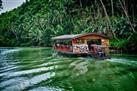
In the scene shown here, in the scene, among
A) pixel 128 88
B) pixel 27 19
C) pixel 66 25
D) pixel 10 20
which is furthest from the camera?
pixel 10 20

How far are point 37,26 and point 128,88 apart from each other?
260ft

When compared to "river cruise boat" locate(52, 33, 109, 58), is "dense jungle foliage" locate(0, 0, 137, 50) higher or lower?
higher

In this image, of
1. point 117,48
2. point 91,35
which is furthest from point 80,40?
point 117,48

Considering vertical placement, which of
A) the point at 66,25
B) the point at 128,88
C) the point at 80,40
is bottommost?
the point at 128,88

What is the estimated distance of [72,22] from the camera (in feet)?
246

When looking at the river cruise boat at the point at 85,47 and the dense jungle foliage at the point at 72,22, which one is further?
the dense jungle foliage at the point at 72,22

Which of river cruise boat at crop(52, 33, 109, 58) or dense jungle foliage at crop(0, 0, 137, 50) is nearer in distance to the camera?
river cruise boat at crop(52, 33, 109, 58)

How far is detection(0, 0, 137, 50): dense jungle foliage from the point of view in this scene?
1871 inches

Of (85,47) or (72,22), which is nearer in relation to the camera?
(85,47)

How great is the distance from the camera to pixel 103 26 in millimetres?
53844

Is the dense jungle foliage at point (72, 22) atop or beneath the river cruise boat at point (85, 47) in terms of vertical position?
atop

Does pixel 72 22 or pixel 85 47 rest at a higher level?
pixel 72 22

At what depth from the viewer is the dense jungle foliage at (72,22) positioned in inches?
1871

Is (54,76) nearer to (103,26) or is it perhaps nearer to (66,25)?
(103,26)
